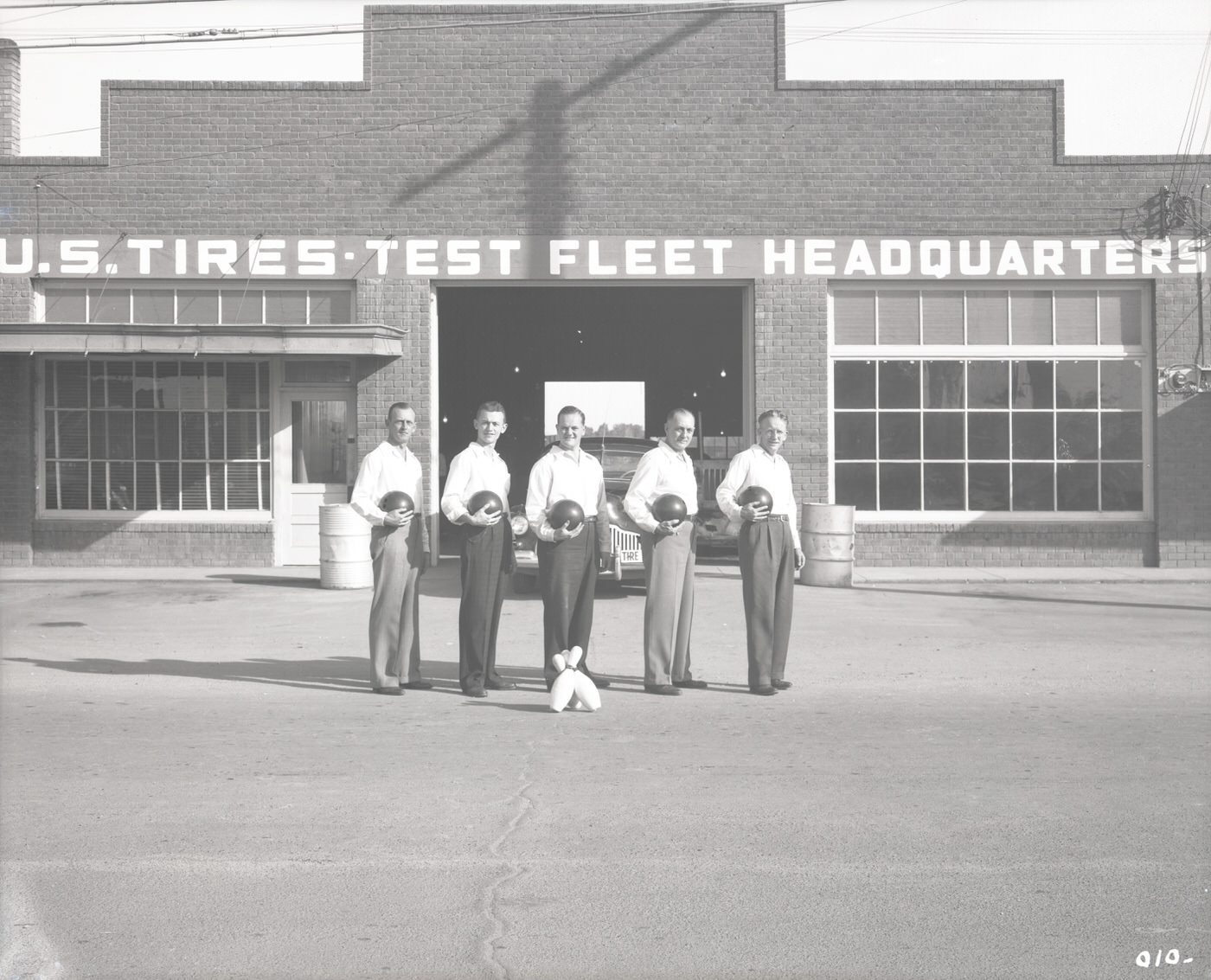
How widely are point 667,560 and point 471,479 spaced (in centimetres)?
146

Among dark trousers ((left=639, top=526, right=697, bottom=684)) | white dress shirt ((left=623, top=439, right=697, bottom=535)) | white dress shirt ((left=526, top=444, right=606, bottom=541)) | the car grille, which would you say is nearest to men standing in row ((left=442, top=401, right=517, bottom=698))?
white dress shirt ((left=526, top=444, right=606, bottom=541))

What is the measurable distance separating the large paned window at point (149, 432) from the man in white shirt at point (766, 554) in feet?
34.4

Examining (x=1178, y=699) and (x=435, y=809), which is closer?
(x=435, y=809)

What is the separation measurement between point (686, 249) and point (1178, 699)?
10.4m

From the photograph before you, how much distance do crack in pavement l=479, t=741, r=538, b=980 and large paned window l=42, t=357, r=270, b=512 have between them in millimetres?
12601

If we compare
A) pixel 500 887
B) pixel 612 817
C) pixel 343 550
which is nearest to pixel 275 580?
pixel 343 550

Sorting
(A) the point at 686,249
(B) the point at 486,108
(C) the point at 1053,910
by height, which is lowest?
(C) the point at 1053,910

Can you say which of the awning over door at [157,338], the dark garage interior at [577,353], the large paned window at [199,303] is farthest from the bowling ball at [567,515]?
the dark garage interior at [577,353]

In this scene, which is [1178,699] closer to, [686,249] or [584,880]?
[584,880]

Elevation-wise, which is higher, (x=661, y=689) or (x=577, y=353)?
(x=577, y=353)

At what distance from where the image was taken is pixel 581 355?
30.4 metres

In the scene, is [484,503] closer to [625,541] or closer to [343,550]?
[625,541]

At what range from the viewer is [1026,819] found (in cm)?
582

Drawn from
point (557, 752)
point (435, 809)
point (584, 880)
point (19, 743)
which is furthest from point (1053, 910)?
point (19, 743)
